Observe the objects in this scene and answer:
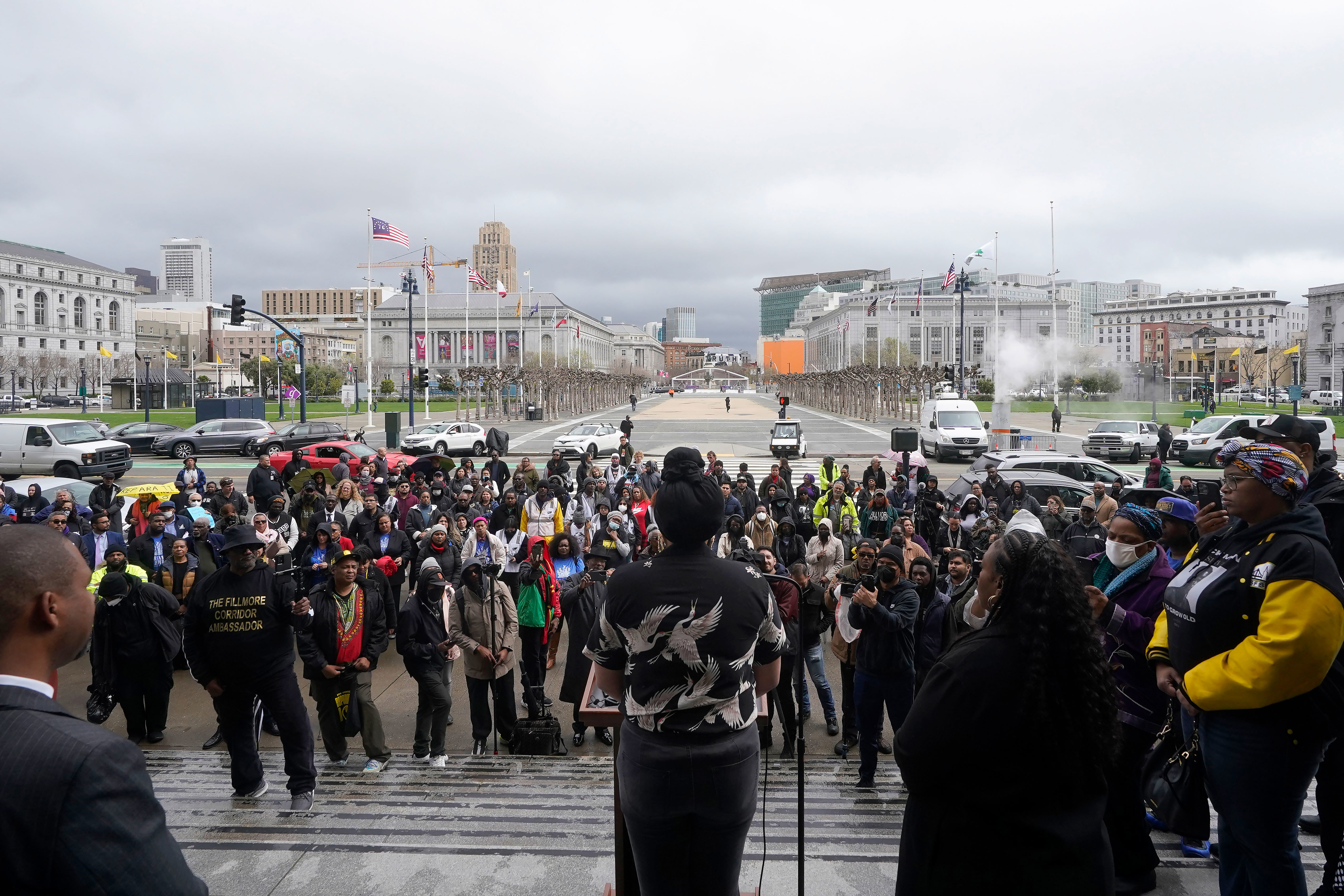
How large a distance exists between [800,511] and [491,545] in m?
5.98

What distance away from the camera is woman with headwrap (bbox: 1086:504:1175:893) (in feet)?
12.9

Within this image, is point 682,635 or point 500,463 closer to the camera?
point 682,635

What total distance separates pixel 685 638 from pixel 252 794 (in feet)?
13.7

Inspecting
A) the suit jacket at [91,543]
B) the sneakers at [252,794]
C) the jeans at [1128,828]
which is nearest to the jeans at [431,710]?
the sneakers at [252,794]

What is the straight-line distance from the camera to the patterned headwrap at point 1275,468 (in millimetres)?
3215

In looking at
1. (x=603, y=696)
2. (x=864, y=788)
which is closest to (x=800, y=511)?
(x=864, y=788)

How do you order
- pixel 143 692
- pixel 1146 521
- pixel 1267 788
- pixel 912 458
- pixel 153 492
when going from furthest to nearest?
1. pixel 912 458
2. pixel 153 492
3. pixel 143 692
4. pixel 1146 521
5. pixel 1267 788

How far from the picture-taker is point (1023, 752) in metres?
2.18

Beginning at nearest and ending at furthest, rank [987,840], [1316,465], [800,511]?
[987,840], [1316,465], [800,511]

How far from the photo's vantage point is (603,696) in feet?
11.6

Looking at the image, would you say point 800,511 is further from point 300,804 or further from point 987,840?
point 987,840

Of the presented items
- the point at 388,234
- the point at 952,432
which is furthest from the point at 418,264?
the point at 952,432

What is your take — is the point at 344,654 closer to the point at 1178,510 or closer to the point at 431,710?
the point at 431,710

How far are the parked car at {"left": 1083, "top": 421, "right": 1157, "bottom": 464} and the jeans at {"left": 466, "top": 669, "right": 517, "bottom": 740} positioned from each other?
1224 inches
